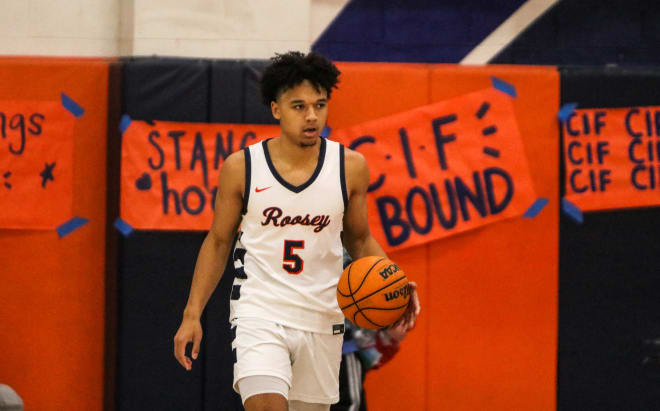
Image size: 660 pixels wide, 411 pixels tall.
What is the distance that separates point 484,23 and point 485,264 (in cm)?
154

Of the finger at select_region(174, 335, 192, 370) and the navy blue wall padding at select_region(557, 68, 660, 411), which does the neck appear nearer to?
the finger at select_region(174, 335, 192, 370)

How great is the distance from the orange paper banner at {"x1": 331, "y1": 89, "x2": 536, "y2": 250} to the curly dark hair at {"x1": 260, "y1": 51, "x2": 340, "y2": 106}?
186 cm

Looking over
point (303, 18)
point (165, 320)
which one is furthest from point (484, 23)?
point (165, 320)

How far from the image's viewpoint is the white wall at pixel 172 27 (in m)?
5.47

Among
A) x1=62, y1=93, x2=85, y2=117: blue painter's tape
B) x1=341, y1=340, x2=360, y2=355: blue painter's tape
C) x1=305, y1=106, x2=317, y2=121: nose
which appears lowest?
x1=341, y1=340, x2=360, y2=355: blue painter's tape

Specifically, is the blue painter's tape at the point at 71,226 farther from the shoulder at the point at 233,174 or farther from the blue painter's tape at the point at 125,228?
the shoulder at the point at 233,174

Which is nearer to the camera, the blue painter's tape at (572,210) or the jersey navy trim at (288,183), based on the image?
the jersey navy trim at (288,183)

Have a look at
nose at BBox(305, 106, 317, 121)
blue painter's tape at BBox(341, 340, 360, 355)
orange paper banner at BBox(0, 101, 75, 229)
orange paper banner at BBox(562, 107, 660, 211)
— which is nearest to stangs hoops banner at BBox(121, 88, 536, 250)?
orange paper banner at BBox(562, 107, 660, 211)

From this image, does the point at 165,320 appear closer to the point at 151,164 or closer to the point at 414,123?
the point at 151,164

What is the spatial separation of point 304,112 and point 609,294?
2.80 meters

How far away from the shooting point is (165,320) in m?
5.45

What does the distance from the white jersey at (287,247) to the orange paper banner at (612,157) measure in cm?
235

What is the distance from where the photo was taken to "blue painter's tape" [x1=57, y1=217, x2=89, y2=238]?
5520 millimetres

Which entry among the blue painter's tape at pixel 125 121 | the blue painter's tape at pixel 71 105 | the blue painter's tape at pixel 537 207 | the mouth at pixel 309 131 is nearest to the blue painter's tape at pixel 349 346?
the mouth at pixel 309 131
